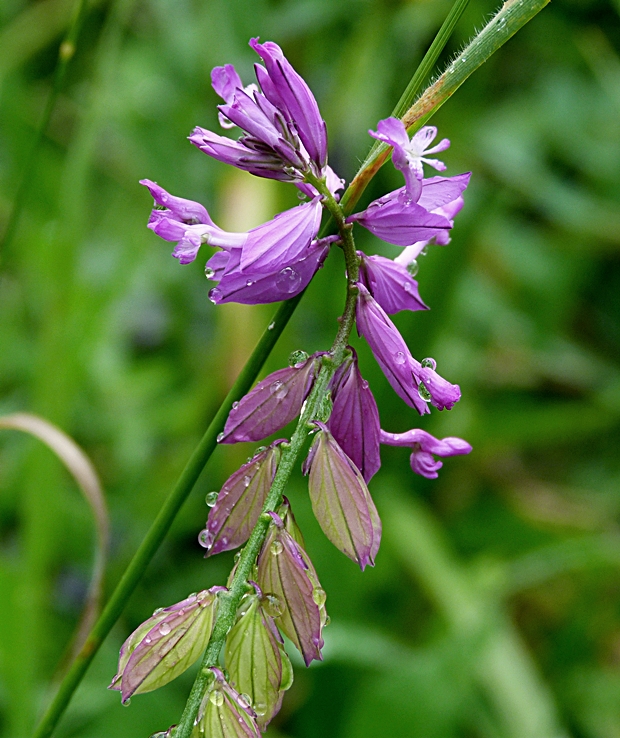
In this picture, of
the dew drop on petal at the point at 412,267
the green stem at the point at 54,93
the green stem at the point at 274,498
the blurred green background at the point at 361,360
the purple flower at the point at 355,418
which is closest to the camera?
the green stem at the point at 274,498

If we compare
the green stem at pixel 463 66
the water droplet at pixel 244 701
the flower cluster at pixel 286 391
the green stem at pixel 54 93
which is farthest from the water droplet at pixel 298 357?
the green stem at pixel 54 93

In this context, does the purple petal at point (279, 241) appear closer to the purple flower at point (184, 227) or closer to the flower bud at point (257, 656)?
the purple flower at point (184, 227)

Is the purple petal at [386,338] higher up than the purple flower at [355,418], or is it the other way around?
the purple petal at [386,338]

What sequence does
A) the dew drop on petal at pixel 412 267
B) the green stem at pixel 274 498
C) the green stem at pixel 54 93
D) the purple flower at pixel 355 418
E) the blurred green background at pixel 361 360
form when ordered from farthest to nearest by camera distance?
the blurred green background at pixel 361 360
the green stem at pixel 54 93
the dew drop on petal at pixel 412 267
the purple flower at pixel 355 418
the green stem at pixel 274 498

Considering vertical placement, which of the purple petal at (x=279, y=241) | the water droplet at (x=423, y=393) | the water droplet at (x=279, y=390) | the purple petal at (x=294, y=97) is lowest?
the water droplet at (x=423, y=393)

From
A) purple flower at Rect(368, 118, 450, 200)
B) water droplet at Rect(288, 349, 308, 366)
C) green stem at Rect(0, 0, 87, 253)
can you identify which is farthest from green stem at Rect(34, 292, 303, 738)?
green stem at Rect(0, 0, 87, 253)

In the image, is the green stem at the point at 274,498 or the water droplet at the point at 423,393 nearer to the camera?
the green stem at the point at 274,498

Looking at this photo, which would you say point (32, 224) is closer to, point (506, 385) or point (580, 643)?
point (506, 385)
